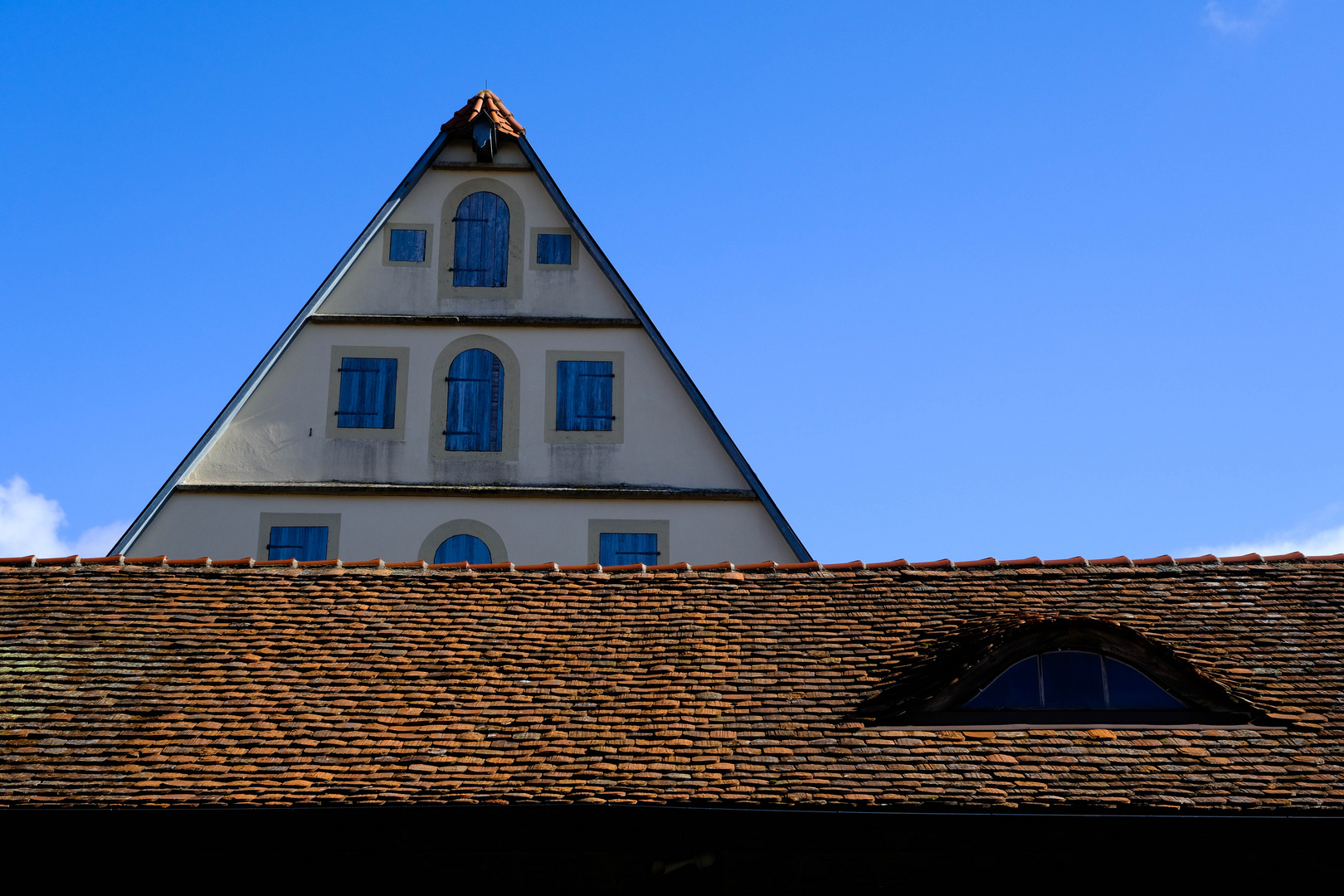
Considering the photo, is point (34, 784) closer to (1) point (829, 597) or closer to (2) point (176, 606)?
(2) point (176, 606)

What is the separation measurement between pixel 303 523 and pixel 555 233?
5021 mm

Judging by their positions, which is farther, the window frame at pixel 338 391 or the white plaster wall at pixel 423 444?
the window frame at pixel 338 391

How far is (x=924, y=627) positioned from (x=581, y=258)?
8725 mm

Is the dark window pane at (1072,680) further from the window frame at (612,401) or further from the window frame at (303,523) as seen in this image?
the window frame at (303,523)

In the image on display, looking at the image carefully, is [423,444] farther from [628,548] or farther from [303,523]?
[628,548]

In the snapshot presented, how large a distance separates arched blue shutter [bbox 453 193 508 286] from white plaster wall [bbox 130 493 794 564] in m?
3.12

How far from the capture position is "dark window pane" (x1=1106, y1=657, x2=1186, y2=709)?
32.4 ft

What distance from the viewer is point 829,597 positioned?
39.1ft

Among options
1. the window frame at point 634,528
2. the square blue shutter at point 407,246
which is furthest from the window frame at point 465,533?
the square blue shutter at point 407,246

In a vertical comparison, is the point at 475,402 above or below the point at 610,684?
above

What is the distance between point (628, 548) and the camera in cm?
1691

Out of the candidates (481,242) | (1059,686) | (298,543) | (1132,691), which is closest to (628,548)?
(298,543)

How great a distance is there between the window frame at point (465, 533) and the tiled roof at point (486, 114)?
5374 millimetres

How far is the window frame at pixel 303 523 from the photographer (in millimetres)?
16734
